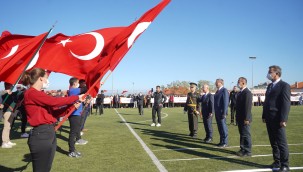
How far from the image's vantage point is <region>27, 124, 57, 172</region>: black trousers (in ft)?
13.4

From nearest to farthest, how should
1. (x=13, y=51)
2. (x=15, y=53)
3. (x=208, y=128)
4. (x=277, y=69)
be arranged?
(x=277, y=69)
(x=15, y=53)
(x=13, y=51)
(x=208, y=128)

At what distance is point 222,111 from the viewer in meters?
9.30

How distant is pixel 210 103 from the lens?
416 inches

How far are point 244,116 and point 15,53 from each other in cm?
645

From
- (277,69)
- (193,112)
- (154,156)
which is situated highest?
(277,69)

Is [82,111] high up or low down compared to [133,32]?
down

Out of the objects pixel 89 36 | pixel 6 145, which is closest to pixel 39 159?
pixel 89 36

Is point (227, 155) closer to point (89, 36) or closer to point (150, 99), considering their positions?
point (89, 36)

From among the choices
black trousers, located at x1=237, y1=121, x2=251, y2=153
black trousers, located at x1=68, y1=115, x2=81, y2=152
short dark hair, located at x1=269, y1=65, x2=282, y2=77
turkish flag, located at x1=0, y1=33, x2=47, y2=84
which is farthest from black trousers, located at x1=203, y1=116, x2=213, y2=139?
turkish flag, located at x1=0, y1=33, x2=47, y2=84

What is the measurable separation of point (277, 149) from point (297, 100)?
1739 inches

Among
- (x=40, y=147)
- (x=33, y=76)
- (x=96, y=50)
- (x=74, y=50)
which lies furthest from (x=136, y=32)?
(x=40, y=147)

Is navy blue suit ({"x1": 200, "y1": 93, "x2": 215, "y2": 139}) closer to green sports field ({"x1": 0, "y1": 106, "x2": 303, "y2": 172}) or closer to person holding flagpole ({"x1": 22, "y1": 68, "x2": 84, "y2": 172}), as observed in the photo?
green sports field ({"x1": 0, "y1": 106, "x2": 303, "y2": 172})

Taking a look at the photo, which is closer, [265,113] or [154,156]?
[265,113]

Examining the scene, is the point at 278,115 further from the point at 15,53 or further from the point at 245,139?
the point at 15,53
